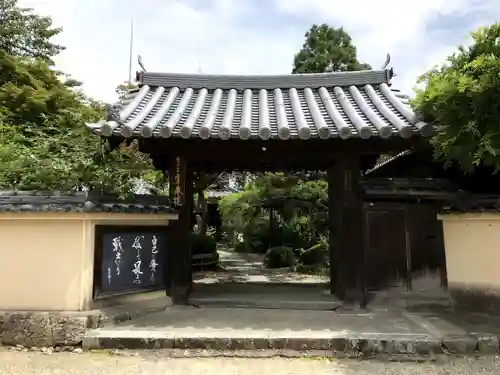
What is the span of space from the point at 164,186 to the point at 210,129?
25.3 ft

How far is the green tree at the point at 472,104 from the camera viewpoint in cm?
575

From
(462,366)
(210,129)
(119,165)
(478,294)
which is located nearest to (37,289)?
(119,165)

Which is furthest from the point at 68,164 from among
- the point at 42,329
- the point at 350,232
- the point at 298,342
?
the point at 350,232

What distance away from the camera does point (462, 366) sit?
16.7ft

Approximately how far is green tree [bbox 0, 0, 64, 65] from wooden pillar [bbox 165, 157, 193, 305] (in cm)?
2015

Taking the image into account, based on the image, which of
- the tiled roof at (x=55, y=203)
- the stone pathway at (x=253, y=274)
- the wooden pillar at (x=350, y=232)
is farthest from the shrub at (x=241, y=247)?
the tiled roof at (x=55, y=203)

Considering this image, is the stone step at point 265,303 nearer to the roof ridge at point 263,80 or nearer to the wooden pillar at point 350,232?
the wooden pillar at point 350,232

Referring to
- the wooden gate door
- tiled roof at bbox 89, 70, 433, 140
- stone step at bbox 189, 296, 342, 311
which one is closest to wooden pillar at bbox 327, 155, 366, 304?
the wooden gate door

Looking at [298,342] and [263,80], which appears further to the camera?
[263,80]

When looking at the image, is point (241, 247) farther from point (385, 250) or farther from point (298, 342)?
point (298, 342)

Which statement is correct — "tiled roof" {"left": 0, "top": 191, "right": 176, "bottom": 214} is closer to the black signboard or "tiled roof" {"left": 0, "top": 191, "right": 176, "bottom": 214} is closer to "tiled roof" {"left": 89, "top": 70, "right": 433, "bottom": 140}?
the black signboard

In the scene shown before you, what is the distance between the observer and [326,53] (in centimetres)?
3197

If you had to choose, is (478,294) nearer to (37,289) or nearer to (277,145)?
(277,145)

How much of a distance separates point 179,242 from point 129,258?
1.10 m
